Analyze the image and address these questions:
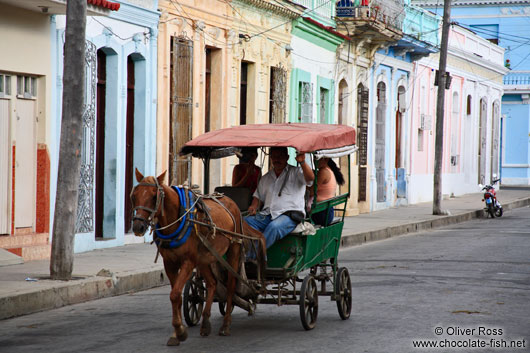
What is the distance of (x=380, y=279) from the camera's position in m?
12.9

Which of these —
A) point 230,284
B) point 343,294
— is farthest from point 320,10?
point 230,284

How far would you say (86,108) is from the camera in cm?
1535

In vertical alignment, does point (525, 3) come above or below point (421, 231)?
above

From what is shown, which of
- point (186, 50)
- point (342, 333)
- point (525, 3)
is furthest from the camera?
point (525, 3)

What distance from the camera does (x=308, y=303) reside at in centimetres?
878

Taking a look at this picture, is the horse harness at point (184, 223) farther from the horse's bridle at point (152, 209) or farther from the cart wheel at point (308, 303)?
the cart wheel at point (308, 303)

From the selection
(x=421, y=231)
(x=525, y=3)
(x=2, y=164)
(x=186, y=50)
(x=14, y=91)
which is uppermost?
(x=525, y=3)

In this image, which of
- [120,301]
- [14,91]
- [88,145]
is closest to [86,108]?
[88,145]

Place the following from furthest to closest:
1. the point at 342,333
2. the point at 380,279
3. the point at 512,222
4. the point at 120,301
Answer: the point at 512,222, the point at 380,279, the point at 120,301, the point at 342,333

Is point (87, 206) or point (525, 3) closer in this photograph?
point (87, 206)

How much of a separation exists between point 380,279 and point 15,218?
550cm

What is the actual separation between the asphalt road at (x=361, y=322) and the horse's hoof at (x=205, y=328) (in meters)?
0.06

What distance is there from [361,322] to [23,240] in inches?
260

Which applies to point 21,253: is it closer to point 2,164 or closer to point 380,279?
point 2,164
